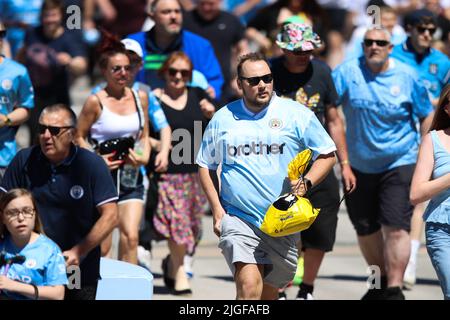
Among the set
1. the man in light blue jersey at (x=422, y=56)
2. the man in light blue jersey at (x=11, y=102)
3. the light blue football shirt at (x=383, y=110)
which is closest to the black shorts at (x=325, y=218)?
the light blue football shirt at (x=383, y=110)

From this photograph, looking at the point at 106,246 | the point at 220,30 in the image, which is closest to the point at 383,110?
the point at 106,246

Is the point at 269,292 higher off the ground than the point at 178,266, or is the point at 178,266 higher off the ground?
the point at 269,292

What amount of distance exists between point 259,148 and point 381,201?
94.4 inches

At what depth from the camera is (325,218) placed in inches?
409

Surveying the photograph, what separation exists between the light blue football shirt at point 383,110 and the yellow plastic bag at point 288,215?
2406mm

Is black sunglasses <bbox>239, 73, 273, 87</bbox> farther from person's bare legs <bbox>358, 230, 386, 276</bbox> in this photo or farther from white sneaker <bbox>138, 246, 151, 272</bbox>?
white sneaker <bbox>138, 246, 151, 272</bbox>

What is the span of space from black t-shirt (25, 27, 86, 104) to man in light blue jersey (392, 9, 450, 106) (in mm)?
3240

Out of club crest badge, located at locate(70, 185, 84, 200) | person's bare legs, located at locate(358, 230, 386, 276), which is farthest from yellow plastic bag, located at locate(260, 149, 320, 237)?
person's bare legs, located at locate(358, 230, 386, 276)

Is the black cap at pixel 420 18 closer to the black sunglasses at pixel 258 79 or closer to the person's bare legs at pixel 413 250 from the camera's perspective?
the person's bare legs at pixel 413 250

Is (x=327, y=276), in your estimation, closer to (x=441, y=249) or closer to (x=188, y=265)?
(x=188, y=265)

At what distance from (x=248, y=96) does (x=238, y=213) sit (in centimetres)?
69

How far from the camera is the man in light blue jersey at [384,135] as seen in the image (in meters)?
10.8

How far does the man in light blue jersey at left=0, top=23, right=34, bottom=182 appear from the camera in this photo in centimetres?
1081
